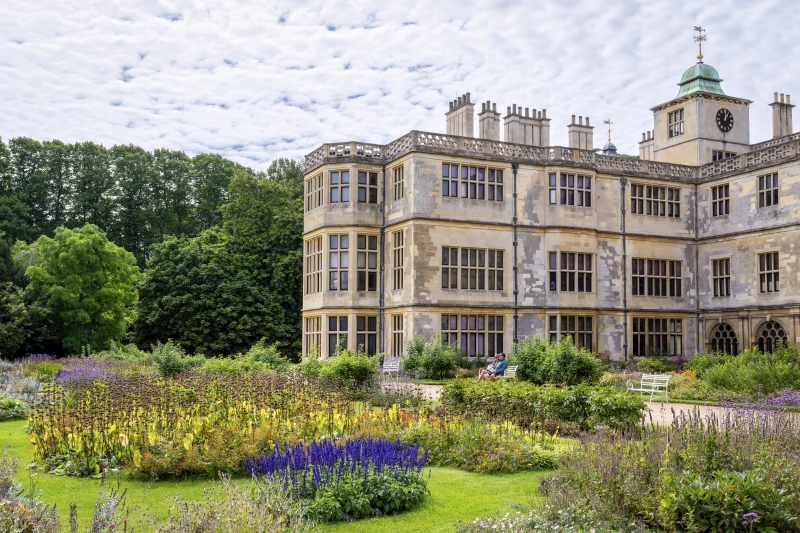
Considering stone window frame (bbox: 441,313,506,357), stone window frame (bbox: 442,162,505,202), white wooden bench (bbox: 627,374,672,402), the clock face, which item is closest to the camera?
white wooden bench (bbox: 627,374,672,402)

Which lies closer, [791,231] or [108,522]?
[108,522]

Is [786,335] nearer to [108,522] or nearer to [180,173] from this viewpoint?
[108,522]

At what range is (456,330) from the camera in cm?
2812

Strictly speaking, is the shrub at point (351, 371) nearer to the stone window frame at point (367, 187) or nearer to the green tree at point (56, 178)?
the stone window frame at point (367, 187)

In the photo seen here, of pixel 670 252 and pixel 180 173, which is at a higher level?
pixel 180 173

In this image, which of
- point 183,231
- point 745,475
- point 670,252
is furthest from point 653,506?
point 183,231

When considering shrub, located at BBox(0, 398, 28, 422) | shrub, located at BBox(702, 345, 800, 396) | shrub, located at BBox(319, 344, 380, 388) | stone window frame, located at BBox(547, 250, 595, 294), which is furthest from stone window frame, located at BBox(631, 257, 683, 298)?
shrub, located at BBox(0, 398, 28, 422)

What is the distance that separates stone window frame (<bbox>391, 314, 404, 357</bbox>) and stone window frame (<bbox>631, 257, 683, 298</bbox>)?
391 inches

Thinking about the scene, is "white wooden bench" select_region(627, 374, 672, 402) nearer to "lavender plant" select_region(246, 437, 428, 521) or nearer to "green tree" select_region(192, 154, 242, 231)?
"lavender plant" select_region(246, 437, 428, 521)

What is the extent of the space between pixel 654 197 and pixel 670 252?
94.0 inches

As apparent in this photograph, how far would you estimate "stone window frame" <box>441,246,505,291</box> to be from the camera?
28.2 metres

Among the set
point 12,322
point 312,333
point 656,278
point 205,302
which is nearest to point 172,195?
point 205,302

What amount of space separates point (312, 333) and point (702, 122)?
64.5 ft

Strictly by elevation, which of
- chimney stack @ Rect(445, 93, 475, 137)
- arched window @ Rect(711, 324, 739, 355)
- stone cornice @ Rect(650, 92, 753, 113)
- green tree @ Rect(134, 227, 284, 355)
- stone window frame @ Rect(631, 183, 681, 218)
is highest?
stone cornice @ Rect(650, 92, 753, 113)
